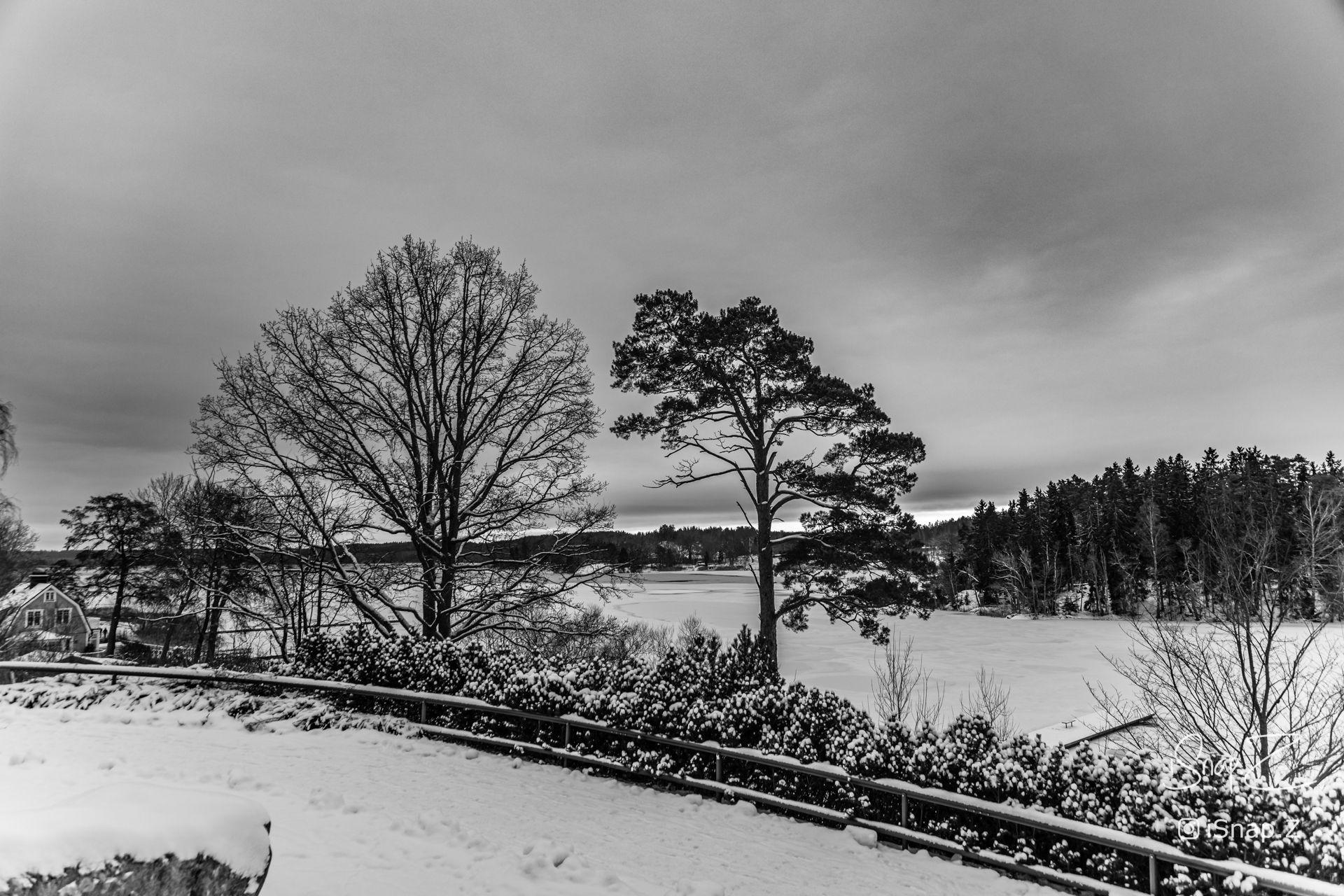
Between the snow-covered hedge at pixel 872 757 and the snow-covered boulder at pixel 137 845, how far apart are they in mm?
6052

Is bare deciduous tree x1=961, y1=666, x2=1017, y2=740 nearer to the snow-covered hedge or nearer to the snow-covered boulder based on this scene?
the snow-covered hedge


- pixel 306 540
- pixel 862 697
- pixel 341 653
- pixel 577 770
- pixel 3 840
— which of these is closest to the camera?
pixel 3 840

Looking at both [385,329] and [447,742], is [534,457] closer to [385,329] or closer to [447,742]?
[385,329]

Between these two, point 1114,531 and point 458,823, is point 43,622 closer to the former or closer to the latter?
point 458,823

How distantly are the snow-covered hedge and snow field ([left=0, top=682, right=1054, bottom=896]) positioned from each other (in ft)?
1.77

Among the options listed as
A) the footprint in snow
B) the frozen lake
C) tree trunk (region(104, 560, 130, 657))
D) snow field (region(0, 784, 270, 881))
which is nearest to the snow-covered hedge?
the footprint in snow

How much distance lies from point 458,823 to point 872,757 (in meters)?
4.75

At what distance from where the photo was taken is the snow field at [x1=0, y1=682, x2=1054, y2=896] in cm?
550

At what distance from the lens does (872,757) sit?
7332 mm

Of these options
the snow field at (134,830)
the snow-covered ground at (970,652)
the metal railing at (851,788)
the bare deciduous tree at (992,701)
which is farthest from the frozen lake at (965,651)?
the snow field at (134,830)

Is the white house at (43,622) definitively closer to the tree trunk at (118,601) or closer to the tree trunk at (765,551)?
the tree trunk at (118,601)

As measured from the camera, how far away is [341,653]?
1282 cm

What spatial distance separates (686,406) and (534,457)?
4.23 meters

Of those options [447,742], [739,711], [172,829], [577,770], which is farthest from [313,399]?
[172,829]
